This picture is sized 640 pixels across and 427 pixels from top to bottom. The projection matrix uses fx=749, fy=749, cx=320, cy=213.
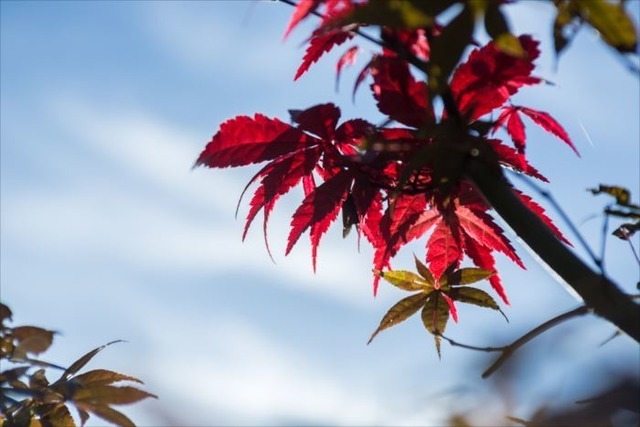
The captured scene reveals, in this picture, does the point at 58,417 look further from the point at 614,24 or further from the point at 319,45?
the point at 614,24

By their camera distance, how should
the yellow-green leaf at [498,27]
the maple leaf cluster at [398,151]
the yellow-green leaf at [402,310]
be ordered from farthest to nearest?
1. the yellow-green leaf at [402,310]
2. the maple leaf cluster at [398,151]
3. the yellow-green leaf at [498,27]

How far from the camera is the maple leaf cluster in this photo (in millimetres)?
747

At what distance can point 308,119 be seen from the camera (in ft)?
3.09

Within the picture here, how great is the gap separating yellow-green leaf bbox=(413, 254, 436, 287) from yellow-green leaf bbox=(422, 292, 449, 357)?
Result: 0.02m

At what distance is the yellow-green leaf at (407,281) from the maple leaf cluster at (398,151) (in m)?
0.03

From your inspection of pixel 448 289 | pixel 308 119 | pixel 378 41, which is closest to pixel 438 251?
pixel 448 289

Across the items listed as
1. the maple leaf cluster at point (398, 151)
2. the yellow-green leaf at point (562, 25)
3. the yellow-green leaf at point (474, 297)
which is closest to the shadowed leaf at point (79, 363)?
the maple leaf cluster at point (398, 151)

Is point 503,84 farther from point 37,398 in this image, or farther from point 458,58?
point 37,398

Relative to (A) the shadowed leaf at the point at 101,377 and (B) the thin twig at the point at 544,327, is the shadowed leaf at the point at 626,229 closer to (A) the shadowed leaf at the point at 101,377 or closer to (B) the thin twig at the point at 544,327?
(B) the thin twig at the point at 544,327

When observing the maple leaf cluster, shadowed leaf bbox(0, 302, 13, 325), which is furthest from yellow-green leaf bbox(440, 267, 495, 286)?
shadowed leaf bbox(0, 302, 13, 325)

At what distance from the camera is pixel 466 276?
1.00 meters

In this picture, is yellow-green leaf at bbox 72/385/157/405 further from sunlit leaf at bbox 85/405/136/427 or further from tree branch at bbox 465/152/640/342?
tree branch at bbox 465/152/640/342

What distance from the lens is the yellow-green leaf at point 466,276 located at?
0.98 metres

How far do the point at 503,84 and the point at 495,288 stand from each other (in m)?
0.40
